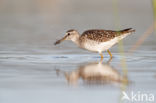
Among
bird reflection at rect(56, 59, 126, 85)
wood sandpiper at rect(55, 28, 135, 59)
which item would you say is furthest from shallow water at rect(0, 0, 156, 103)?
wood sandpiper at rect(55, 28, 135, 59)

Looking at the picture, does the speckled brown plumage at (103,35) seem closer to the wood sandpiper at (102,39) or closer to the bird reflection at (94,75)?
the wood sandpiper at (102,39)

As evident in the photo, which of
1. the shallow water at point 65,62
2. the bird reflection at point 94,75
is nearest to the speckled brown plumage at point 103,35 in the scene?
the shallow water at point 65,62

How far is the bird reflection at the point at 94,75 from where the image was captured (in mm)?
7297

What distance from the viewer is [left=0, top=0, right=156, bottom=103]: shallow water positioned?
21.7 ft

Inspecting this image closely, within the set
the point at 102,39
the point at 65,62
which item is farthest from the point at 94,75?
the point at 102,39

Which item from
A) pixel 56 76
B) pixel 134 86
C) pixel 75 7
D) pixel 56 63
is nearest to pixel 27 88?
pixel 56 76

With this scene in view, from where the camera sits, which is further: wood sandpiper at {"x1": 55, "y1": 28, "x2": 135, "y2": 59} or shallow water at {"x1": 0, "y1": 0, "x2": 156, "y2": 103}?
wood sandpiper at {"x1": 55, "y1": 28, "x2": 135, "y2": 59}

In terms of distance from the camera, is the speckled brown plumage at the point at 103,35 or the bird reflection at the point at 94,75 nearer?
the bird reflection at the point at 94,75

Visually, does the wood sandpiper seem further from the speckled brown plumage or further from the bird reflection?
the bird reflection

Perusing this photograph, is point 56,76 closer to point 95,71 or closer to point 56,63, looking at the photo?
point 95,71

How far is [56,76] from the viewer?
7891mm

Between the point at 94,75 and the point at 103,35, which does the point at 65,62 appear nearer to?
the point at 103,35

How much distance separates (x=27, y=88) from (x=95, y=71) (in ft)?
5.73

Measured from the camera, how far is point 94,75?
782cm
